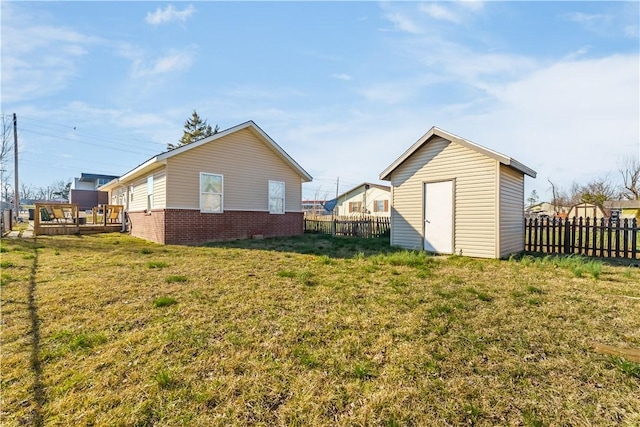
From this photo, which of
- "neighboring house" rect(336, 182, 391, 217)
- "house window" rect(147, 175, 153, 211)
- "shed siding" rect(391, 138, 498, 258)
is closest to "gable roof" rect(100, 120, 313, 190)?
"house window" rect(147, 175, 153, 211)

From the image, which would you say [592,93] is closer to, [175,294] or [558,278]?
[558,278]

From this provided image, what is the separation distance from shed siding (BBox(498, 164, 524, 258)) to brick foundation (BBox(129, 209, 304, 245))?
9.35m

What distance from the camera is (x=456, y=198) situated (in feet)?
30.3

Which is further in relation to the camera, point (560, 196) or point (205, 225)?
point (560, 196)

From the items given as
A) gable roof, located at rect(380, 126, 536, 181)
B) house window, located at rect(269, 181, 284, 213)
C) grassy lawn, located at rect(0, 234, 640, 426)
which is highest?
gable roof, located at rect(380, 126, 536, 181)

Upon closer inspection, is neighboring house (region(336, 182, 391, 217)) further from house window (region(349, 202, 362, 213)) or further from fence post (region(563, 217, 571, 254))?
fence post (region(563, 217, 571, 254))

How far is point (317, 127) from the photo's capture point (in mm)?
20984

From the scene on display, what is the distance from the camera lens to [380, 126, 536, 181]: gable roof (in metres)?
8.35

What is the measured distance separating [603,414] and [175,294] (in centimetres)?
508

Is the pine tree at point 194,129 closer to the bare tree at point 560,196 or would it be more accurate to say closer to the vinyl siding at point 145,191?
the vinyl siding at point 145,191

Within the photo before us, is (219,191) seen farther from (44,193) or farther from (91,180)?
(44,193)

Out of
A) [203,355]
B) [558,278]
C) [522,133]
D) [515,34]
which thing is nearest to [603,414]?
[203,355]

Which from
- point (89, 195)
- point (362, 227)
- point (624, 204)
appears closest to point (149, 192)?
point (362, 227)

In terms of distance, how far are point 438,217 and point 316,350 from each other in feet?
24.7
